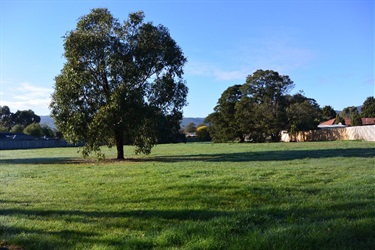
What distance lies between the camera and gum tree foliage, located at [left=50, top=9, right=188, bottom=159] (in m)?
24.6

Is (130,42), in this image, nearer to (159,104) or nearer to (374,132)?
(159,104)

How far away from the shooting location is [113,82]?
84.0 ft

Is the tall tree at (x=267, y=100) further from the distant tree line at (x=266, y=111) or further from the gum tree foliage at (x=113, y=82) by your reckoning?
the gum tree foliage at (x=113, y=82)

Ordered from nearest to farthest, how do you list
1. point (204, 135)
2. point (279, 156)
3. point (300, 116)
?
1. point (279, 156)
2. point (300, 116)
3. point (204, 135)

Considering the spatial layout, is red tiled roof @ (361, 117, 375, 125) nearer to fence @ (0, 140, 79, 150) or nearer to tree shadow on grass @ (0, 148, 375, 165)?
tree shadow on grass @ (0, 148, 375, 165)

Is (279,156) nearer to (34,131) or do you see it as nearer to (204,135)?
(204,135)

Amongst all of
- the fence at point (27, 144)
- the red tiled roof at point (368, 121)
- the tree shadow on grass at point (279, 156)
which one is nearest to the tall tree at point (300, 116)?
the red tiled roof at point (368, 121)

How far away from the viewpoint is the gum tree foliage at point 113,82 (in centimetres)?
2456

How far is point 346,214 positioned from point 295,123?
60921 mm

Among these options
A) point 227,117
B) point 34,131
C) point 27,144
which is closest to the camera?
point 227,117

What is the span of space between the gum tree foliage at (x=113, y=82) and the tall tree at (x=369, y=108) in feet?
303

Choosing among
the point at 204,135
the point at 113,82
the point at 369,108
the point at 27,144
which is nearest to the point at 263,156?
the point at 113,82

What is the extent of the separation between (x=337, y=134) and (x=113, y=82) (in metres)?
49.9

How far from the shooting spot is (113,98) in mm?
23922
